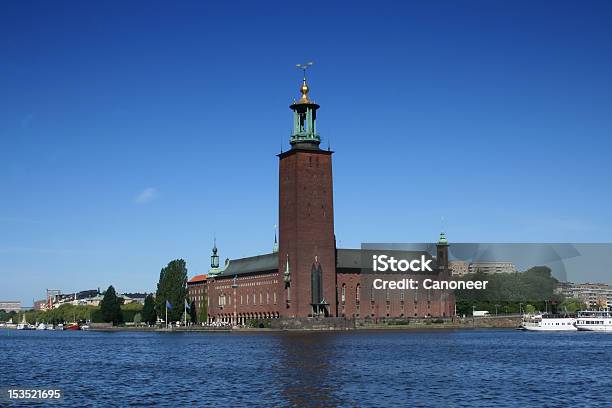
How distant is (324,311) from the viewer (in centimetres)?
11825

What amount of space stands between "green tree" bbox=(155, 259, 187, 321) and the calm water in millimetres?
65884

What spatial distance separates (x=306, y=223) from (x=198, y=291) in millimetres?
47001

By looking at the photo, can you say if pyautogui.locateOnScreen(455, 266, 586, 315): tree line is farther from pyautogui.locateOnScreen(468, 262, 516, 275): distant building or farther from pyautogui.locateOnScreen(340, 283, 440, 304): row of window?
pyautogui.locateOnScreen(340, 283, 440, 304): row of window

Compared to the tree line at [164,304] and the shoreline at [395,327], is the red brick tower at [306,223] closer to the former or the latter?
the shoreline at [395,327]

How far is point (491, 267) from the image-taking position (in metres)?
149

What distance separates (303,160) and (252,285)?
26.1 meters

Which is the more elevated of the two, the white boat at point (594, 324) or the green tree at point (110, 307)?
the green tree at point (110, 307)

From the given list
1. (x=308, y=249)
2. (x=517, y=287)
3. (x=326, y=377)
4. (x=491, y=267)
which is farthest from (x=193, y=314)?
(x=326, y=377)

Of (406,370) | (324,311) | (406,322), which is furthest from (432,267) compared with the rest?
(406,370)

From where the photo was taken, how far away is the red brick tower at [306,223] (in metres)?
116

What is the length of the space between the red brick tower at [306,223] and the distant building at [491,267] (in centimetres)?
2794

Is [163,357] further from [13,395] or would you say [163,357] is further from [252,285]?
[252,285]

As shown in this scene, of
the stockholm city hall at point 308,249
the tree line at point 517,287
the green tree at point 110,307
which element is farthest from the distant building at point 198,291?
the tree line at point 517,287

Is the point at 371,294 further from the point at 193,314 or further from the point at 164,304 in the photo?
the point at 193,314
